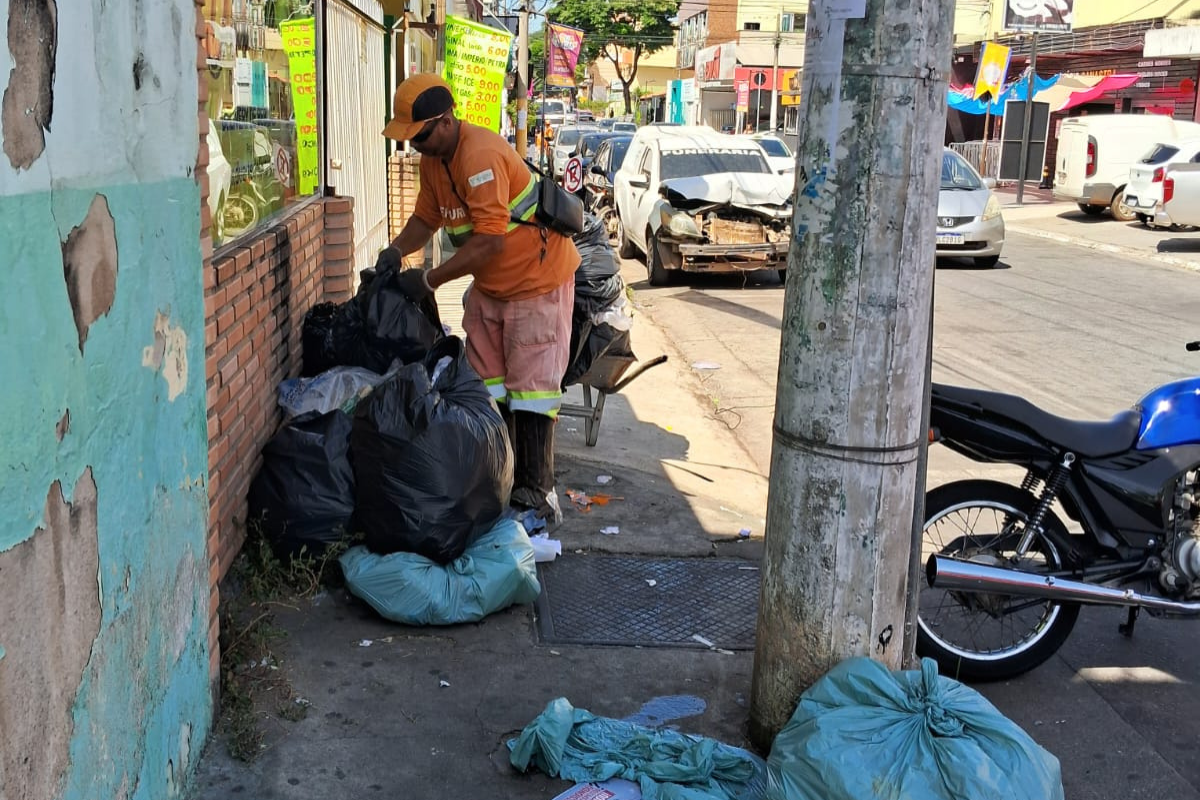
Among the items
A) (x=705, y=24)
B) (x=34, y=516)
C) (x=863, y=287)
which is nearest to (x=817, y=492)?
(x=863, y=287)

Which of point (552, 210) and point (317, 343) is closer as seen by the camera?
point (552, 210)

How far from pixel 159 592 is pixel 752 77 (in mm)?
48940

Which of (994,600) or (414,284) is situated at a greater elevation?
(414,284)

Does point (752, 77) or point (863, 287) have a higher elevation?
point (752, 77)

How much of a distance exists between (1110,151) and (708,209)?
11882 mm

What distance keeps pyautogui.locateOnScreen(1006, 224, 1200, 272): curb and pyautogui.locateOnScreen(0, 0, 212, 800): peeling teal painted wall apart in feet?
51.4

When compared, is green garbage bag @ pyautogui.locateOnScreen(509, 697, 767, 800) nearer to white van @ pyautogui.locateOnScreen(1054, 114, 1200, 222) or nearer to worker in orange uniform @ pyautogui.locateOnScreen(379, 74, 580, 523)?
worker in orange uniform @ pyautogui.locateOnScreen(379, 74, 580, 523)

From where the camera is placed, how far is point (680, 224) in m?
13.8

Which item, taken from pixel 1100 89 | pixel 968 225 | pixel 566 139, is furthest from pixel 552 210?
pixel 566 139

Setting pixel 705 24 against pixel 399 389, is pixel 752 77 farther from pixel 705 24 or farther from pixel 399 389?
pixel 399 389

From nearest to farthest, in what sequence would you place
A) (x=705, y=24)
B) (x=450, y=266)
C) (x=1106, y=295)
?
(x=450, y=266) → (x=1106, y=295) → (x=705, y=24)

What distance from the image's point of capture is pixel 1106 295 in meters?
13.5

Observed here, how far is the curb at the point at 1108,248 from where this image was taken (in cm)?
1612

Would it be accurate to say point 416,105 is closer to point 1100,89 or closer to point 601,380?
point 601,380
